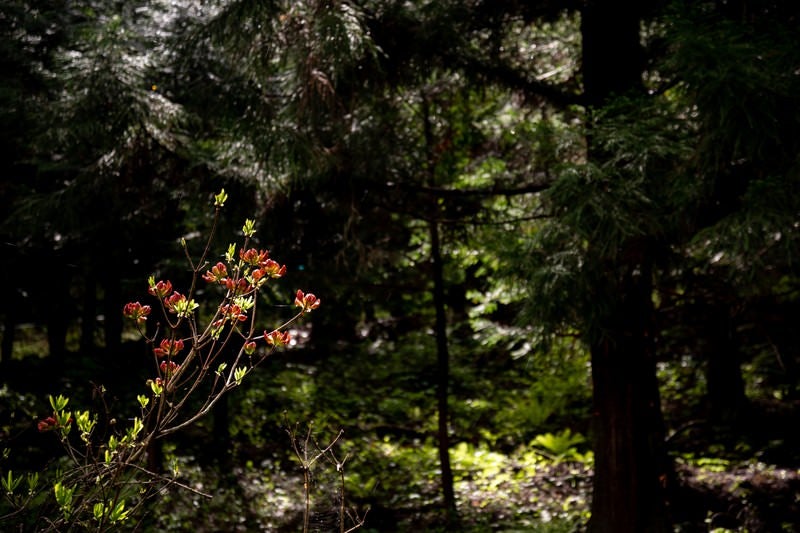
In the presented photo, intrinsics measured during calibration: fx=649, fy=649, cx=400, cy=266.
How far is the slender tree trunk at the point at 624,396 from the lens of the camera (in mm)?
5422

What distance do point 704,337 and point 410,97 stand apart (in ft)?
16.0

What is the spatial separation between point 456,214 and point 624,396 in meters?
2.69

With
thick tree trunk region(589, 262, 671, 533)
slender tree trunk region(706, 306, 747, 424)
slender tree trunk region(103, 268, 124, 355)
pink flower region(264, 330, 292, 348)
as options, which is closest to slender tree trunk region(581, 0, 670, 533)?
thick tree trunk region(589, 262, 671, 533)

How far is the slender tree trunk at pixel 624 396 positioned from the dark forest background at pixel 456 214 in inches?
0.9

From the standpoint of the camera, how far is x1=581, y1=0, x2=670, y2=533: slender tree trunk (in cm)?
542

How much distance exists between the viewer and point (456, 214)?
7.14 metres

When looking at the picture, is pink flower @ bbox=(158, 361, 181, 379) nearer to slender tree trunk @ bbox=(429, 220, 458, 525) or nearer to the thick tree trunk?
the thick tree trunk

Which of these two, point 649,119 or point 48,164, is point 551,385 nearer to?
point 649,119

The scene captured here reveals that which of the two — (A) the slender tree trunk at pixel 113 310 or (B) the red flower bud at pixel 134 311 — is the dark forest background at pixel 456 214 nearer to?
(A) the slender tree trunk at pixel 113 310

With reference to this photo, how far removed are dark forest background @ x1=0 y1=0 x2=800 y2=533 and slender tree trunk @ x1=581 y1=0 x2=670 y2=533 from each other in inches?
0.9

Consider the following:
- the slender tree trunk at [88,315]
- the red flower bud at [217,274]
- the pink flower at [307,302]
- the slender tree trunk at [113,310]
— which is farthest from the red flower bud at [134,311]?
the slender tree trunk at [88,315]

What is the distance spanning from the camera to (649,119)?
4.30m

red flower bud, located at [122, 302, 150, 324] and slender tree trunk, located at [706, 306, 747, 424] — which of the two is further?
slender tree trunk, located at [706, 306, 747, 424]

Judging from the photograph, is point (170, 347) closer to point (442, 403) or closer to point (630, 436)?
point (630, 436)
